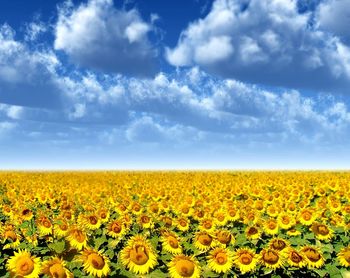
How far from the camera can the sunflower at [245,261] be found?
6.62 m

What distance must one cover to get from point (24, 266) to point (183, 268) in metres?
1.73

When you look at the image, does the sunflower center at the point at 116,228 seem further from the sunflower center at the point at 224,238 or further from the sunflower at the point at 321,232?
the sunflower at the point at 321,232

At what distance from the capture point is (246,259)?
6684 millimetres

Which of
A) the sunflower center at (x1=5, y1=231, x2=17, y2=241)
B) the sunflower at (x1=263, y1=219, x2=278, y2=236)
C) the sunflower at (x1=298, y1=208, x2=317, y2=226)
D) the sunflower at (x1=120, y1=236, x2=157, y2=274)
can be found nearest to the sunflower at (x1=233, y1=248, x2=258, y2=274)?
the sunflower at (x1=120, y1=236, x2=157, y2=274)

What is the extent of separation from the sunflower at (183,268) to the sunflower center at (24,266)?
4.97 feet

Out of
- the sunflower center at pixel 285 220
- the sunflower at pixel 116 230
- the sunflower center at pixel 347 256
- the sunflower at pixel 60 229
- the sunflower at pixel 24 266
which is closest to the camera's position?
the sunflower at pixel 24 266

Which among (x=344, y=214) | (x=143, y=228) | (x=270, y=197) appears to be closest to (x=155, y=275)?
(x=143, y=228)

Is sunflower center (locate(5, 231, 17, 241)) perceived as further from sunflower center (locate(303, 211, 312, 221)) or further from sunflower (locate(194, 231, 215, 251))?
sunflower center (locate(303, 211, 312, 221))

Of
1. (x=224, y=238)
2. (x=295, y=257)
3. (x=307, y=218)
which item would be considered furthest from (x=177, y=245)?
(x=307, y=218)

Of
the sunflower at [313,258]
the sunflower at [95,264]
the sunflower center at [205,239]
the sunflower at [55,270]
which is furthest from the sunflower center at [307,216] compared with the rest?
the sunflower at [55,270]

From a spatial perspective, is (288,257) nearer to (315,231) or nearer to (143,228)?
(315,231)

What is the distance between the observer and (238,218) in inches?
430

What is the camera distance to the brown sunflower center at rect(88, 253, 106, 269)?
5.39 meters

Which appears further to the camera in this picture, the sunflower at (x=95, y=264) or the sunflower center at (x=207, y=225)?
the sunflower center at (x=207, y=225)
